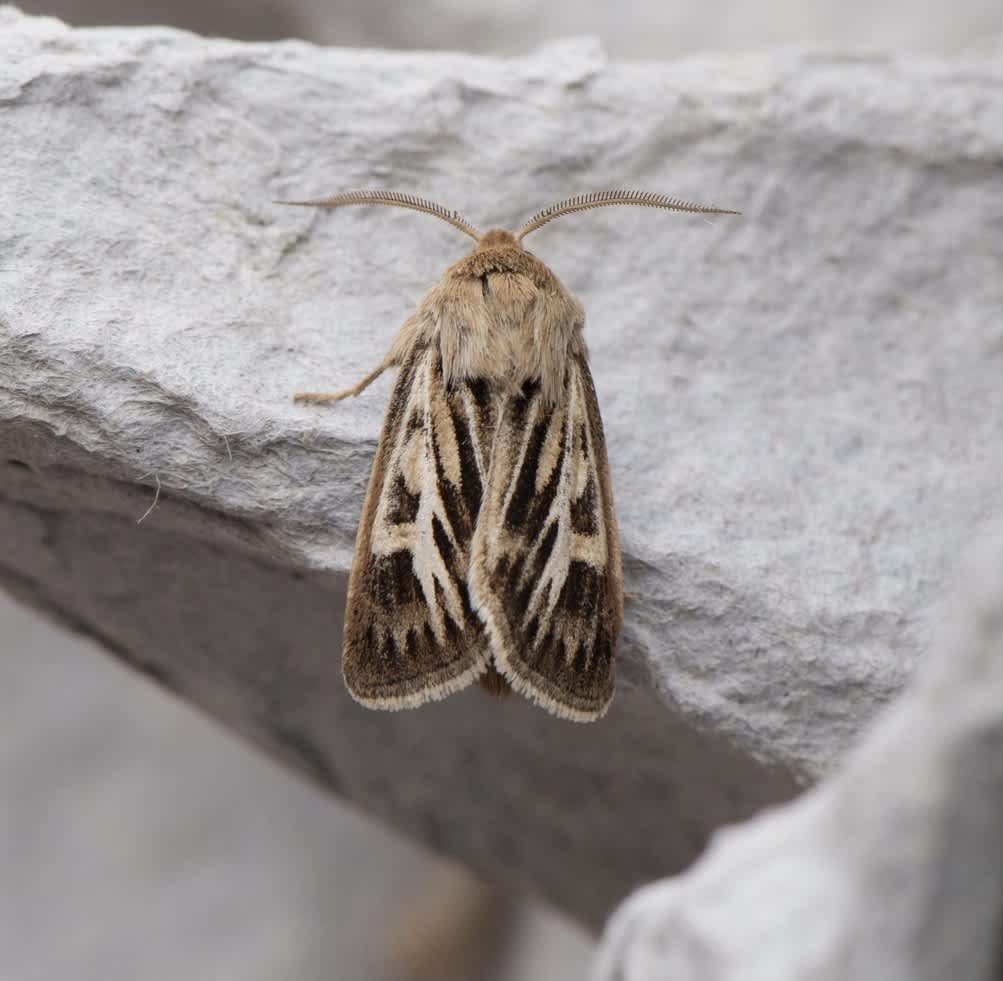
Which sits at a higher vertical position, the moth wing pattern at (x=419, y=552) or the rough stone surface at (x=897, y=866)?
the moth wing pattern at (x=419, y=552)

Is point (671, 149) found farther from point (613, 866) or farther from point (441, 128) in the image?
point (613, 866)

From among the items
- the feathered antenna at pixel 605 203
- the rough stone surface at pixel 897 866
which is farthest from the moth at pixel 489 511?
the rough stone surface at pixel 897 866

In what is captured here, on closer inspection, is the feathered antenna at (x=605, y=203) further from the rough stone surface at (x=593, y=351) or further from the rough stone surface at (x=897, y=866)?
the rough stone surface at (x=897, y=866)

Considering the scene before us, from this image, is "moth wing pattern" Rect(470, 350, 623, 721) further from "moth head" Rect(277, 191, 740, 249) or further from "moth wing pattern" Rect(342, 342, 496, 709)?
"moth head" Rect(277, 191, 740, 249)

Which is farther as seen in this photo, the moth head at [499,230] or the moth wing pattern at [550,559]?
the moth head at [499,230]

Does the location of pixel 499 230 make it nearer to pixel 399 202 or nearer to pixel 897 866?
pixel 399 202

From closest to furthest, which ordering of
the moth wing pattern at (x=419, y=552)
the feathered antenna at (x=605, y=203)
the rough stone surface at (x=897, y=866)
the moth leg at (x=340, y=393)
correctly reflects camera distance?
the rough stone surface at (x=897, y=866) → the moth wing pattern at (x=419, y=552) → the moth leg at (x=340, y=393) → the feathered antenna at (x=605, y=203)

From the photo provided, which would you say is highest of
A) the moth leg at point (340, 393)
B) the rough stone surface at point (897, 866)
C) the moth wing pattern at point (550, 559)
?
the moth leg at point (340, 393)
